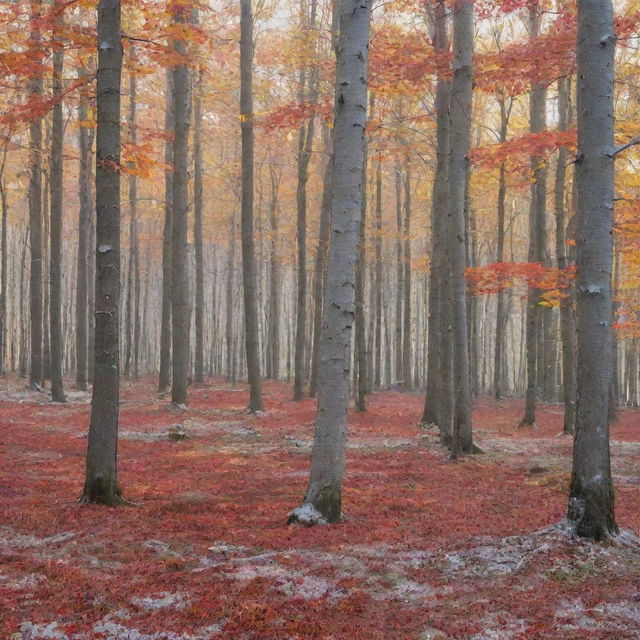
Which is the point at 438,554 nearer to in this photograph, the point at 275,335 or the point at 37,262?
the point at 37,262

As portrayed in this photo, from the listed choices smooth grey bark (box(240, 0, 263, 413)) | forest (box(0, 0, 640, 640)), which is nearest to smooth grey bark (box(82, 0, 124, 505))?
forest (box(0, 0, 640, 640))

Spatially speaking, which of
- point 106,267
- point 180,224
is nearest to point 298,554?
point 106,267

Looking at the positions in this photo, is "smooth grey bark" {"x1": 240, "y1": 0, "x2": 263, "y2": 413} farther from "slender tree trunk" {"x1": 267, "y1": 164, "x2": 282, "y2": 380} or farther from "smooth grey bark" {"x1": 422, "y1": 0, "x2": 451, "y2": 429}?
"slender tree trunk" {"x1": 267, "y1": 164, "x2": 282, "y2": 380}

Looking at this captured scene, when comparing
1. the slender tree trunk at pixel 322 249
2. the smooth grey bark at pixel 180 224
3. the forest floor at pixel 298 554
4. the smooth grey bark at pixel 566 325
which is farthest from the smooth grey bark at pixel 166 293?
the smooth grey bark at pixel 566 325

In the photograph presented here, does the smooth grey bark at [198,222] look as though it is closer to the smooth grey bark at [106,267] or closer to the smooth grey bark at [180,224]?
the smooth grey bark at [180,224]

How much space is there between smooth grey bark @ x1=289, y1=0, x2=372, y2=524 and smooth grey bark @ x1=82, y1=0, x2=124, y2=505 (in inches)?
84.9

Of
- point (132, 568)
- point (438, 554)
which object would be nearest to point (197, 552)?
point (132, 568)

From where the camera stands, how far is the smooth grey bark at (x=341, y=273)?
6.16 meters

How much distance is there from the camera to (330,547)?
17.8 ft

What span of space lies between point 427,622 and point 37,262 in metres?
17.5

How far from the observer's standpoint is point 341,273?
618 centimetres

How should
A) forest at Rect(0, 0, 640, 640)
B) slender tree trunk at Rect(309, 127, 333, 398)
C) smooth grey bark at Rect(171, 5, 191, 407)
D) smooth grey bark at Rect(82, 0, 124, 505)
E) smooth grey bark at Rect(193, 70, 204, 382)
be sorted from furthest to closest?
smooth grey bark at Rect(193, 70, 204, 382) < slender tree trunk at Rect(309, 127, 333, 398) < smooth grey bark at Rect(171, 5, 191, 407) < smooth grey bark at Rect(82, 0, 124, 505) < forest at Rect(0, 0, 640, 640)

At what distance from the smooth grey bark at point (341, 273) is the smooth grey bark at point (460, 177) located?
433 centimetres

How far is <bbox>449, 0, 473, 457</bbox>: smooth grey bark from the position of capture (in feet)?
33.3
